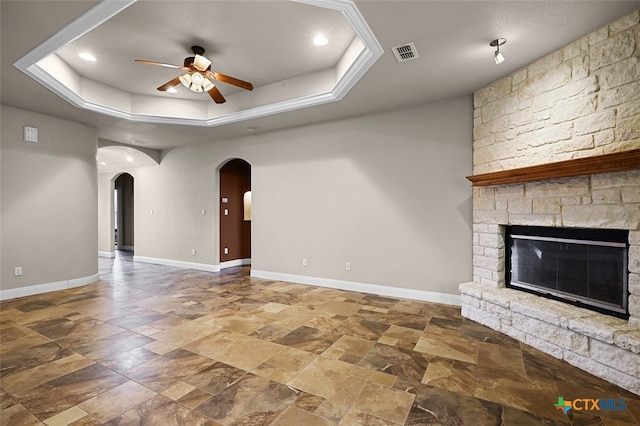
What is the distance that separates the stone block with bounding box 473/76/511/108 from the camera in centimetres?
347

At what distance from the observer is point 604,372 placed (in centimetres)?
229

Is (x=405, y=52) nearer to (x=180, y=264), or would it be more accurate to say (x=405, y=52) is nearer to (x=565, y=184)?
(x=565, y=184)

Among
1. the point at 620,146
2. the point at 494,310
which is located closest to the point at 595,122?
the point at 620,146

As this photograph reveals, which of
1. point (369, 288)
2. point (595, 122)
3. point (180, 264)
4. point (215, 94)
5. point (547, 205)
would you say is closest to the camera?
point (595, 122)

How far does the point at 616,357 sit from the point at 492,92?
2.88 meters

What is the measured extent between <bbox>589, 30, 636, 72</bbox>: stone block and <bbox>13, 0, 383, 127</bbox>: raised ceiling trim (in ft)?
6.02

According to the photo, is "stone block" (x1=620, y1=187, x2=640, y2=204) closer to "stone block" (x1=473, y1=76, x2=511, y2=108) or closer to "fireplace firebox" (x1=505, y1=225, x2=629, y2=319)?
"fireplace firebox" (x1=505, y1=225, x2=629, y2=319)

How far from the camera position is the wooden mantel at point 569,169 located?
2303 millimetres

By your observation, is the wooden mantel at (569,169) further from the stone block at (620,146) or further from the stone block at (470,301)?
the stone block at (470,301)

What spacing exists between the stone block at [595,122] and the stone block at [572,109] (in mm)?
47

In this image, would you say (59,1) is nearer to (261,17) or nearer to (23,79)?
(261,17)

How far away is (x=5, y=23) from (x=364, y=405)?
4.19 meters

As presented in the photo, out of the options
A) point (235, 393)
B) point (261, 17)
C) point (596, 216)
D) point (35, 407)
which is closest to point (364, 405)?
point (235, 393)

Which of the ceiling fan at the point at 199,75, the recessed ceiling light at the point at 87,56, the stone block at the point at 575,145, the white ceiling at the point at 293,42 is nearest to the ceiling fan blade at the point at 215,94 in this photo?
the ceiling fan at the point at 199,75
